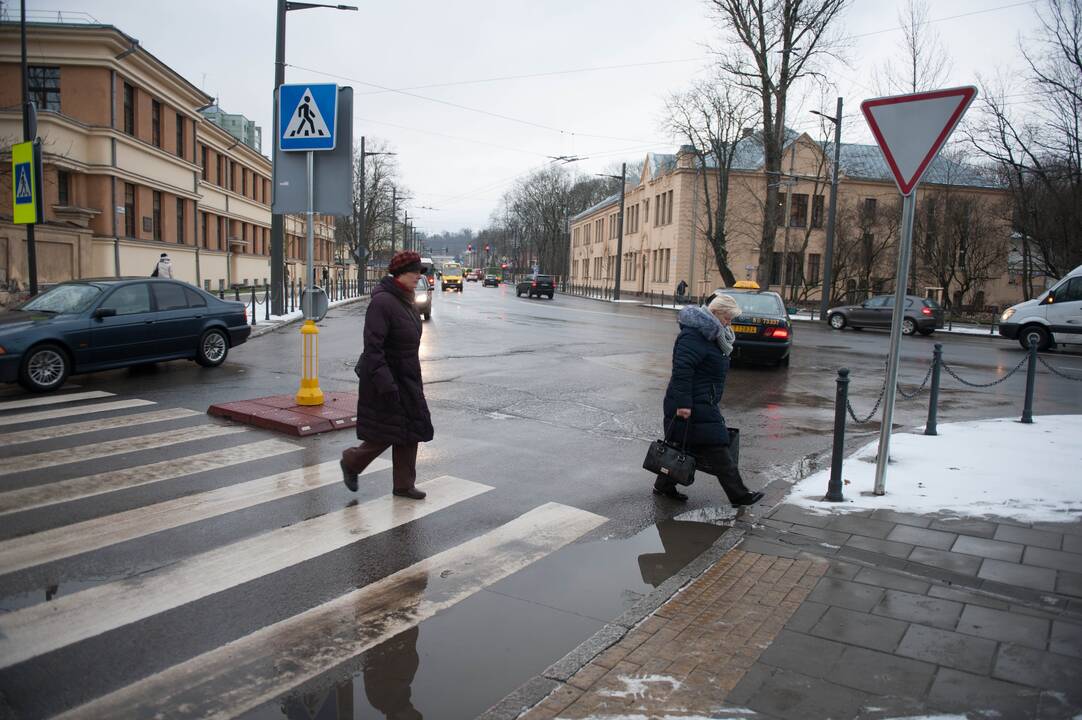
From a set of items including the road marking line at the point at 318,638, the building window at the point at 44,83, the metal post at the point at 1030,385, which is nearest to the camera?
the road marking line at the point at 318,638

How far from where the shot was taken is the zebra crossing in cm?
318

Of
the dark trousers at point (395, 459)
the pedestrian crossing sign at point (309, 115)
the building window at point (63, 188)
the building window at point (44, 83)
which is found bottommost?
the dark trousers at point (395, 459)

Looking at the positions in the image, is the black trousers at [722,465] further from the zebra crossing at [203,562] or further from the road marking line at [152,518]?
the road marking line at [152,518]

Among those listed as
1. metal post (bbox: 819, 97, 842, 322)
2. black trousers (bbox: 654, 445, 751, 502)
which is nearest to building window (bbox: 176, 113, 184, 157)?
metal post (bbox: 819, 97, 842, 322)

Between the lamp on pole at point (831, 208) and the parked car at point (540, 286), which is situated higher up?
the lamp on pole at point (831, 208)

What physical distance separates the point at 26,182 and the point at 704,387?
575 inches

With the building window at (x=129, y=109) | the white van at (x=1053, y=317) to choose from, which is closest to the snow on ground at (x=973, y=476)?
the white van at (x=1053, y=317)

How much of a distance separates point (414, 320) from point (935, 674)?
13.2 feet

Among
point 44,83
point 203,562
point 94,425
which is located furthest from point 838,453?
point 44,83

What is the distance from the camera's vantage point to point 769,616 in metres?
3.92

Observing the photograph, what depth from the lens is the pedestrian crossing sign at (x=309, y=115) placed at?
28.3 feet

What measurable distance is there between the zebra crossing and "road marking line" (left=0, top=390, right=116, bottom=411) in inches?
70.0

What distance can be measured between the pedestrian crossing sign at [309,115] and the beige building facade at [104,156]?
16.8 meters

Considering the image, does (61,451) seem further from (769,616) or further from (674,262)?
(674,262)
